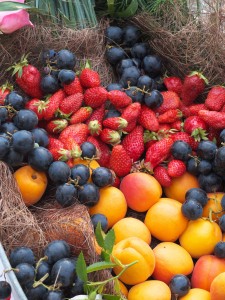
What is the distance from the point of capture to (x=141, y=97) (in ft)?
6.48

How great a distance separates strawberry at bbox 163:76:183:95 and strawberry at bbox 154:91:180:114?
0.03 metres

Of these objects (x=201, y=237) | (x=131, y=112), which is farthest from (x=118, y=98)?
(x=201, y=237)

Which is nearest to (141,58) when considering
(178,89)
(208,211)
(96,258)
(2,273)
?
(178,89)

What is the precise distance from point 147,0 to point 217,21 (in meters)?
0.32

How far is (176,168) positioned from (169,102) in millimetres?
287

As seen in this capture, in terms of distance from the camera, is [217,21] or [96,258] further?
[217,21]

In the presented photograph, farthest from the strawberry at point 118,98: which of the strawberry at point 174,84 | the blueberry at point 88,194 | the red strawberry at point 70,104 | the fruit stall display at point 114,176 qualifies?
the blueberry at point 88,194

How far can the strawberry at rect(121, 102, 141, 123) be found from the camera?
6.23 ft

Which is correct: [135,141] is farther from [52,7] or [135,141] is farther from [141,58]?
[52,7]

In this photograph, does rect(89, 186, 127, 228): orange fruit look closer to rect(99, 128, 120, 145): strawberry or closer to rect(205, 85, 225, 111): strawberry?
rect(99, 128, 120, 145): strawberry

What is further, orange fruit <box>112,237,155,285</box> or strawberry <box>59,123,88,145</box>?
strawberry <box>59,123,88,145</box>

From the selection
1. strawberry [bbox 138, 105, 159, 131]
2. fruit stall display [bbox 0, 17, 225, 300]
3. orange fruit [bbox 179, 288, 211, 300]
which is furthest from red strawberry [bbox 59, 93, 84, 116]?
orange fruit [bbox 179, 288, 211, 300]

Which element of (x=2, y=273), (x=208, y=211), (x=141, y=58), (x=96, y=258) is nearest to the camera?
(x=2, y=273)

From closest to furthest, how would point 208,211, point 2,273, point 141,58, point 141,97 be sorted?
point 2,273 < point 208,211 < point 141,97 < point 141,58
